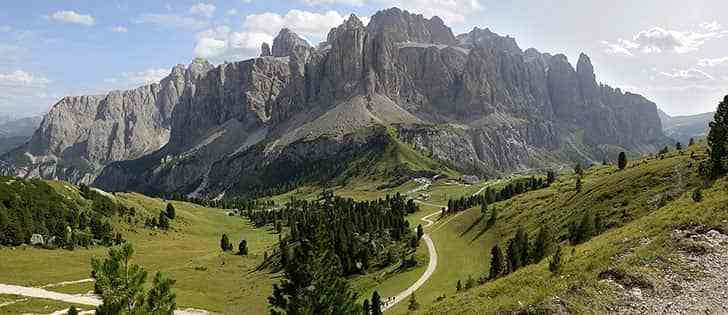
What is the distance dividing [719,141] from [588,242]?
29252 mm

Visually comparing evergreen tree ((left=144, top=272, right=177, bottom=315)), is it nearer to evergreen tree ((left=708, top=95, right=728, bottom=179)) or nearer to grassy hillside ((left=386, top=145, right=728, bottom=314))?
grassy hillside ((left=386, top=145, right=728, bottom=314))

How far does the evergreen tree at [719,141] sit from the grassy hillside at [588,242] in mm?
3153

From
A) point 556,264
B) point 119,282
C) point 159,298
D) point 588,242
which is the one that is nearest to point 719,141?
point 588,242

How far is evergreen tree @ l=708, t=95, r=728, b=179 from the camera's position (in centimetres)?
6481

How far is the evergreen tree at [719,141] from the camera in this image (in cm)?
6481

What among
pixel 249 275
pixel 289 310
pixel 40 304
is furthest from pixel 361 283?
pixel 289 310

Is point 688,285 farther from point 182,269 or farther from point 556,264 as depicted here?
point 182,269

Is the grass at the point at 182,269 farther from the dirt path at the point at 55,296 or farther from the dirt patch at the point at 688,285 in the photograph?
the dirt patch at the point at 688,285

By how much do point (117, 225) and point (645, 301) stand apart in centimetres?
17374

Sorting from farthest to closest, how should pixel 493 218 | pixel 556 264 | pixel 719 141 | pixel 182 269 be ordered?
pixel 182 269 < pixel 493 218 < pixel 719 141 < pixel 556 264

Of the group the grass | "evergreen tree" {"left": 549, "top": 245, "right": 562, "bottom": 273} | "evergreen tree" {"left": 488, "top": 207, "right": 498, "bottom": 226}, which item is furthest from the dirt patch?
"evergreen tree" {"left": 488, "top": 207, "right": 498, "bottom": 226}

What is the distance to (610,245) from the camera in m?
38.7

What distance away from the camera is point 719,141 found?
6600 cm

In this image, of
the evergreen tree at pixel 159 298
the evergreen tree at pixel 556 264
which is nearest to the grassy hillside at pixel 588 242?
the evergreen tree at pixel 556 264
